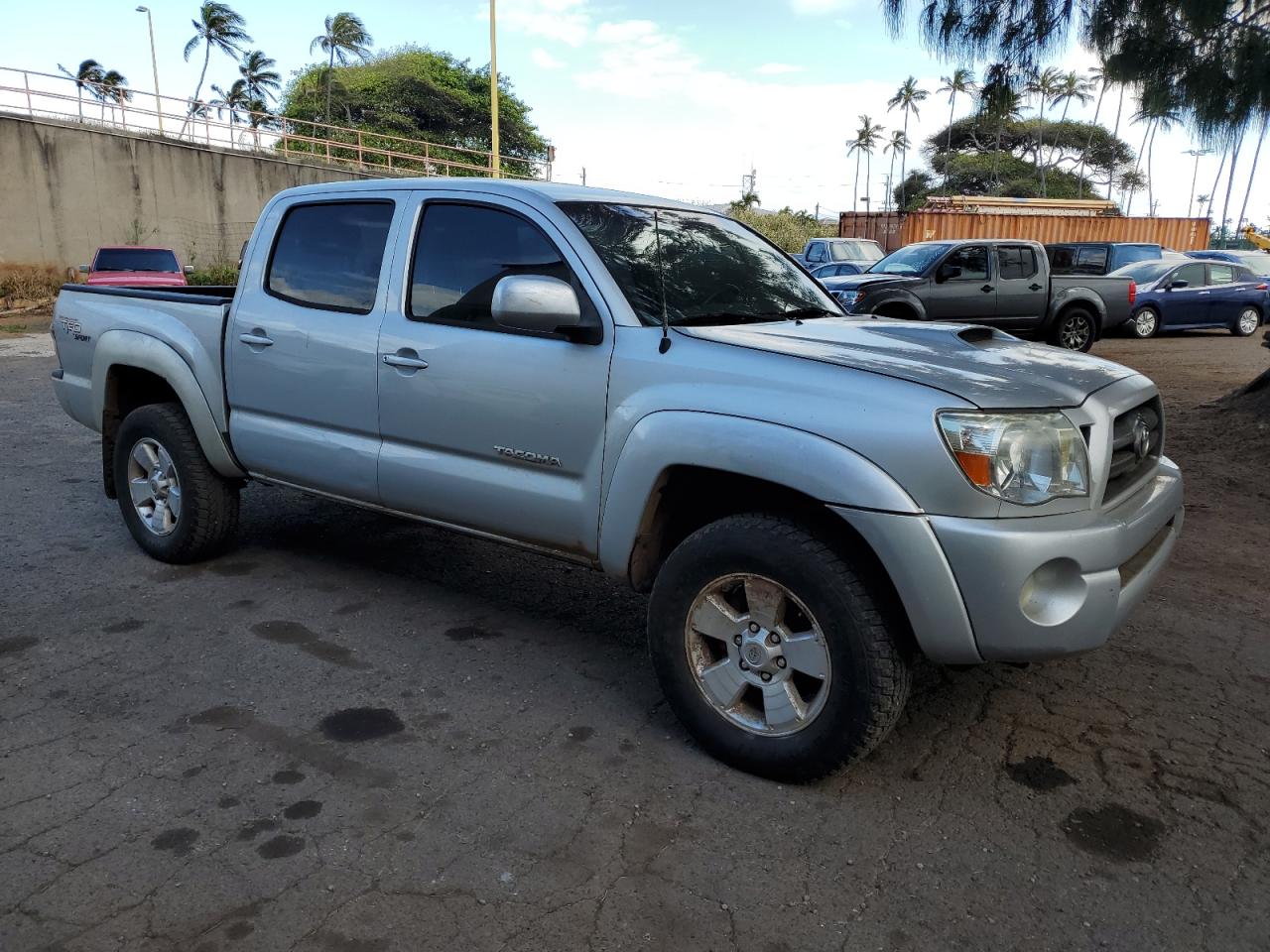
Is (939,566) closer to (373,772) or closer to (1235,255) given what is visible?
(373,772)

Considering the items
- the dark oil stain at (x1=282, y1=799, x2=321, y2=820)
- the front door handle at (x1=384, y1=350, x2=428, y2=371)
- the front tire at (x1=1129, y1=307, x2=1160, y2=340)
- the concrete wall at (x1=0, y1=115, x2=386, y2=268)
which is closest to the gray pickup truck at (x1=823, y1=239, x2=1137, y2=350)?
the front tire at (x1=1129, y1=307, x2=1160, y2=340)

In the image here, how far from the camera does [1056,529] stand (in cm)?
273

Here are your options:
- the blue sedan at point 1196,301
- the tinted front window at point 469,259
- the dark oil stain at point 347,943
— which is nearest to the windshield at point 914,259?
the blue sedan at point 1196,301

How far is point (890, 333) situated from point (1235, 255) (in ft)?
77.3

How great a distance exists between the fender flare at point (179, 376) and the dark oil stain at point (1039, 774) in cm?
358

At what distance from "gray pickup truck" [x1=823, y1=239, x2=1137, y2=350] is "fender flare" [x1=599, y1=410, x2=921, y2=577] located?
972 cm

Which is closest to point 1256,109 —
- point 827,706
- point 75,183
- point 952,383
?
point 952,383

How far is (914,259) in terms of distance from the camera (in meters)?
13.6

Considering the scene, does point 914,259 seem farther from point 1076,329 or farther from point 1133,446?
point 1133,446

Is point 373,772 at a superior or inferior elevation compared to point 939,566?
inferior

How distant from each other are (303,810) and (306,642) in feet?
4.34

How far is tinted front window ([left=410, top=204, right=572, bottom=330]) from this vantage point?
145 inches

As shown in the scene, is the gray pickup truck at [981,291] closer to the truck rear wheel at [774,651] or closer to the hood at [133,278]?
the truck rear wheel at [774,651]

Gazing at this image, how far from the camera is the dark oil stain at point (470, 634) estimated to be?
13.8 feet
